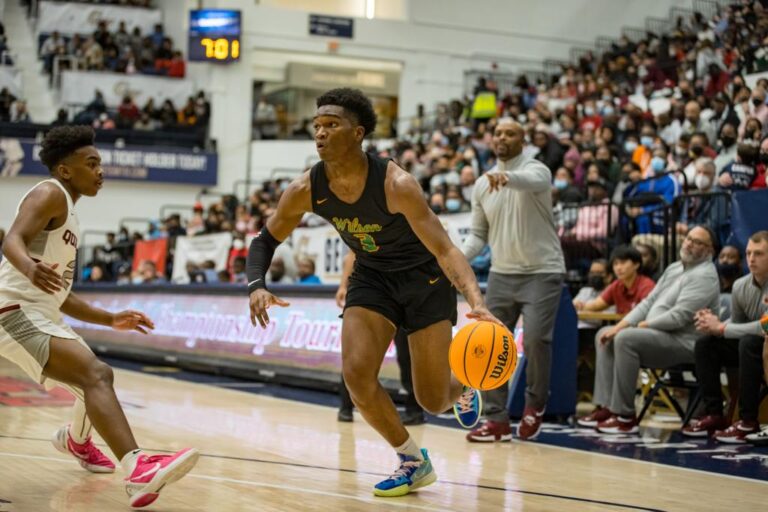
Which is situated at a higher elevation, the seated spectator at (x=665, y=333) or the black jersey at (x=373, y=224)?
the black jersey at (x=373, y=224)

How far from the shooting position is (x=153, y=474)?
4684mm

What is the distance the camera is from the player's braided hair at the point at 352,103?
17.8 feet

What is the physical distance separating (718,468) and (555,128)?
15514mm

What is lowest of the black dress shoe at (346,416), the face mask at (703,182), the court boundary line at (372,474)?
the black dress shoe at (346,416)

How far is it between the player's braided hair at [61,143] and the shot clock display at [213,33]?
78.6ft

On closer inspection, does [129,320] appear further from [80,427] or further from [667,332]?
[667,332]

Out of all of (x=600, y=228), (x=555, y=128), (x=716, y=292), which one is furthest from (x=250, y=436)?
(x=555, y=128)

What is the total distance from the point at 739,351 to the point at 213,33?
23.3 meters

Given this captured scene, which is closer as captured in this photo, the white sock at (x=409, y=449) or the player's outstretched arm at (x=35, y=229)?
the player's outstretched arm at (x=35, y=229)

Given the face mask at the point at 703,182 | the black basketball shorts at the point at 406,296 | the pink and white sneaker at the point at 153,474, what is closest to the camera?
the pink and white sneaker at the point at 153,474

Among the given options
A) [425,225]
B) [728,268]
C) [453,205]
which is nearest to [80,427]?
[425,225]

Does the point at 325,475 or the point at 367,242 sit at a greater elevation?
the point at 367,242

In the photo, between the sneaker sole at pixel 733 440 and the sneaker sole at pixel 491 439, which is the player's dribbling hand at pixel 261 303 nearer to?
the sneaker sole at pixel 491 439

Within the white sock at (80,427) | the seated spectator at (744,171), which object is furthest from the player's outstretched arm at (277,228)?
the seated spectator at (744,171)
